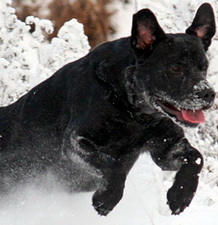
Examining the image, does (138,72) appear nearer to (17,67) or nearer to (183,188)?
(183,188)

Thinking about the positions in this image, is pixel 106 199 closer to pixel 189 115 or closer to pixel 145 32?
pixel 189 115

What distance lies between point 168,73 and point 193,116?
31 centimetres

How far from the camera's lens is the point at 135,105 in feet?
15.4

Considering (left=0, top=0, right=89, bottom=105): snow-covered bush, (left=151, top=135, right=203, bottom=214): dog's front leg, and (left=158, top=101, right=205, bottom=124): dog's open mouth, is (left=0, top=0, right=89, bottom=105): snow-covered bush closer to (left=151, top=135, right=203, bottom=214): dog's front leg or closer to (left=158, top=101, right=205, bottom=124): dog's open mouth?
(left=151, top=135, right=203, bottom=214): dog's front leg

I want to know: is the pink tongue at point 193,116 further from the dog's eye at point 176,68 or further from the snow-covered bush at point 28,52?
the snow-covered bush at point 28,52

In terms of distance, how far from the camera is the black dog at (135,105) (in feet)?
14.7

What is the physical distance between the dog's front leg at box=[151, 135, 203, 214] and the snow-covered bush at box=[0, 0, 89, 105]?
3128mm

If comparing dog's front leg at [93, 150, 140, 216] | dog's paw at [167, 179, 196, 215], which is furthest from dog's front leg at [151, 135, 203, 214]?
dog's front leg at [93, 150, 140, 216]

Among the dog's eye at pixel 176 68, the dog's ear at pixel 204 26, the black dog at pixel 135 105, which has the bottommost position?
the black dog at pixel 135 105

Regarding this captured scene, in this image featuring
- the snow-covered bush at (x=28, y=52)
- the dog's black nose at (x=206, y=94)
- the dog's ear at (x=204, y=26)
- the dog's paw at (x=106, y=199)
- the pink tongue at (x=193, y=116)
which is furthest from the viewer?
the snow-covered bush at (x=28, y=52)

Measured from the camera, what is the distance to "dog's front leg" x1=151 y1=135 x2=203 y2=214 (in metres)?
4.57

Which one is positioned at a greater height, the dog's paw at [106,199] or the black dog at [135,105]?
the black dog at [135,105]

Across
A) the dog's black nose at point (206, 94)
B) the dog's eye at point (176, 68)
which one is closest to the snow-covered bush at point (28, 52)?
the dog's eye at point (176, 68)

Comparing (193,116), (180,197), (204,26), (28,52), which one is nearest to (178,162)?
(180,197)
